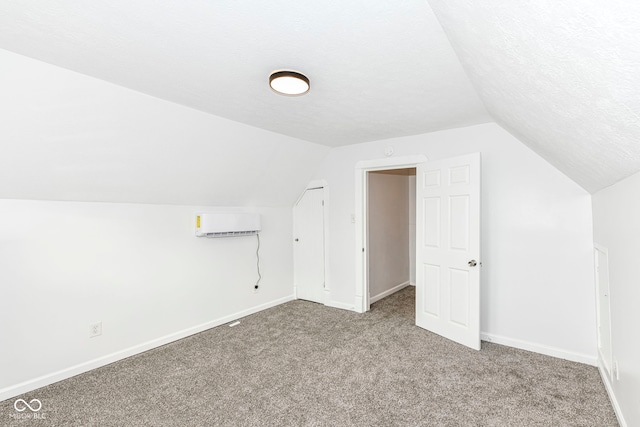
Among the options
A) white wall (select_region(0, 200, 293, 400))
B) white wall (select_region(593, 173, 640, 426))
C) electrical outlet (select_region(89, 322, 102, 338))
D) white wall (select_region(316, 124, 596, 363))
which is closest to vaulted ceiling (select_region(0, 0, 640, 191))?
white wall (select_region(593, 173, 640, 426))

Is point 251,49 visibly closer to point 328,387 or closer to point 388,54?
Answer: point 388,54

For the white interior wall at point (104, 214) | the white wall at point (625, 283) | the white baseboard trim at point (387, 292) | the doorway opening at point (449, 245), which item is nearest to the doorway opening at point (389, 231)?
the white baseboard trim at point (387, 292)

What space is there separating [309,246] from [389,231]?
4.69 feet

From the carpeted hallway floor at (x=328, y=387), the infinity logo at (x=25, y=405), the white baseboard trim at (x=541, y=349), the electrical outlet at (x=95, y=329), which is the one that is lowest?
the infinity logo at (x=25, y=405)

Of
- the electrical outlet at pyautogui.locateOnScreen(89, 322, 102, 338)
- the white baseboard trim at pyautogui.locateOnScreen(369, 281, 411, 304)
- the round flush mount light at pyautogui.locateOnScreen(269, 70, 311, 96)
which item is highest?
the round flush mount light at pyautogui.locateOnScreen(269, 70, 311, 96)

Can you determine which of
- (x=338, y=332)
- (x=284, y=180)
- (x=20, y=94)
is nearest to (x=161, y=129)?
(x=20, y=94)

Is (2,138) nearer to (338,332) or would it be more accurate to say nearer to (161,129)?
(161,129)

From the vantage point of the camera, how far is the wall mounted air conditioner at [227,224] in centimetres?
361

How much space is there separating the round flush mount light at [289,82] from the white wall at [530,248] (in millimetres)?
2082

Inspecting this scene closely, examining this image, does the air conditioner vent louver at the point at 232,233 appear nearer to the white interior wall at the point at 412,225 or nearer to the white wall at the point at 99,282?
the white wall at the point at 99,282

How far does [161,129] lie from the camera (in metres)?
2.69

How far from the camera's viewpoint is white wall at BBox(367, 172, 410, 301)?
4.75 metres

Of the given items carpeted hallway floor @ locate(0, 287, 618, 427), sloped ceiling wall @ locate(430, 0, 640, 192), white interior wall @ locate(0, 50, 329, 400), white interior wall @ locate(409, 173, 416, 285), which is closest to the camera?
sloped ceiling wall @ locate(430, 0, 640, 192)

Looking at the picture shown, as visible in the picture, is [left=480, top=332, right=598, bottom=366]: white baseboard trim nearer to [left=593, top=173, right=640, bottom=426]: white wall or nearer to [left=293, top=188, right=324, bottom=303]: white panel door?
[left=593, top=173, right=640, bottom=426]: white wall
